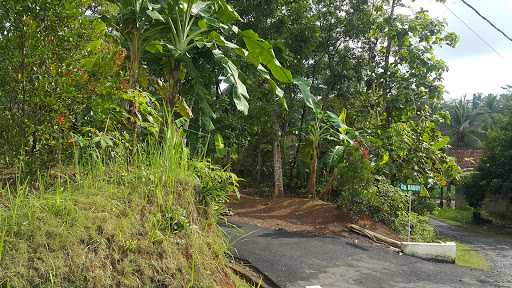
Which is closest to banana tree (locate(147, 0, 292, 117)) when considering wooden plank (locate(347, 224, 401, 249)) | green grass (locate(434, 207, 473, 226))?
wooden plank (locate(347, 224, 401, 249))

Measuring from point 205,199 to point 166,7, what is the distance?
13.2 feet

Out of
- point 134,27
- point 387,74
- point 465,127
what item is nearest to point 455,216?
point 387,74

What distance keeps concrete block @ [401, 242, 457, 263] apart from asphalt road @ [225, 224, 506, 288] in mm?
411

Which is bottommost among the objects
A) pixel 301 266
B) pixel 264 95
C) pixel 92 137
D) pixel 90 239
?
pixel 301 266

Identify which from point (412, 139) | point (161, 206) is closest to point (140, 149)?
point (161, 206)

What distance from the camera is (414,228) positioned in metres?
13.3

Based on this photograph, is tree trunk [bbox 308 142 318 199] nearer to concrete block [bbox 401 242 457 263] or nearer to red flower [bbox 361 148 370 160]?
red flower [bbox 361 148 370 160]

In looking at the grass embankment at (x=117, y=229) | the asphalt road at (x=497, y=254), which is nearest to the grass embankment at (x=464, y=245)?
the asphalt road at (x=497, y=254)

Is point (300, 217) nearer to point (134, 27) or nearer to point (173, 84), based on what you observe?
point (173, 84)

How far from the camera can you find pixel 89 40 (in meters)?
4.89

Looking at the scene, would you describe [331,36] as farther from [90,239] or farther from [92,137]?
[90,239]

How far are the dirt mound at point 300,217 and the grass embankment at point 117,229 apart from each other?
25.1ft

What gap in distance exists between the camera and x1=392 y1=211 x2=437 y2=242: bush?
42.1 ft

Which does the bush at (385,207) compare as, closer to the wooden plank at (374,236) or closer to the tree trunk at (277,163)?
the wooden plank at (374,236)
